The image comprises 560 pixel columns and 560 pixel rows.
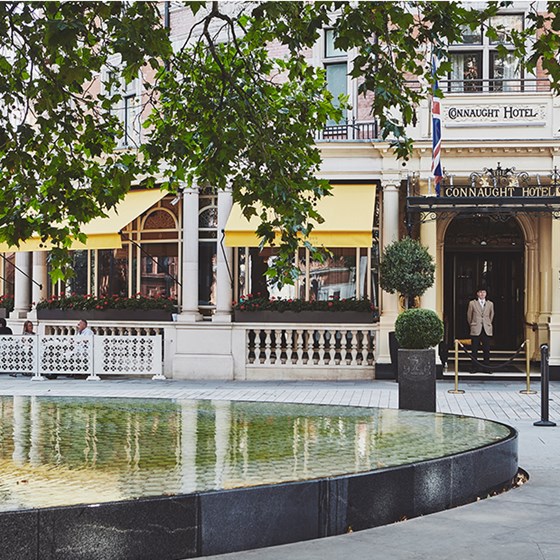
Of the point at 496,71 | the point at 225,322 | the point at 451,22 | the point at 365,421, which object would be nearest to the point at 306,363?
the point at 225,322

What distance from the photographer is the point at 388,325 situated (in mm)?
22141

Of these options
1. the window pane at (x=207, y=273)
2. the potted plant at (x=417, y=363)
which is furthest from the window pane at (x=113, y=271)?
the potted plant at (x=417, y=363)

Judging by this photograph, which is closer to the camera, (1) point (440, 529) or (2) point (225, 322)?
(1) point (440, 529)

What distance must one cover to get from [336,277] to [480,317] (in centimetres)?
341

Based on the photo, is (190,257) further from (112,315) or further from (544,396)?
(544,396)

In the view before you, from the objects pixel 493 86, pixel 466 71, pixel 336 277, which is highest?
pixel 466 71

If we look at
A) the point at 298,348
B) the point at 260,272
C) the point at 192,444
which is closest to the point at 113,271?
the point at 260,272

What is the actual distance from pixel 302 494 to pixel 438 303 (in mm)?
17582

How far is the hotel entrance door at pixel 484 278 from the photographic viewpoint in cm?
2533

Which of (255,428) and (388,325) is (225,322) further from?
(255,428)

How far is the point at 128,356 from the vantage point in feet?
73.8

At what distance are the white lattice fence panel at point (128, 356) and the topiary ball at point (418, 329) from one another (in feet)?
29.4

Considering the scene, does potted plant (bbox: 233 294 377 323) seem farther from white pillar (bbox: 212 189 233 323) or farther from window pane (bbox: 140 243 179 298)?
window pane (bbox: 140 243 179 298)

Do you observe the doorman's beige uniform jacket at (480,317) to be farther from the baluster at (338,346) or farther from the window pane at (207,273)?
the window pane at (207,273)
